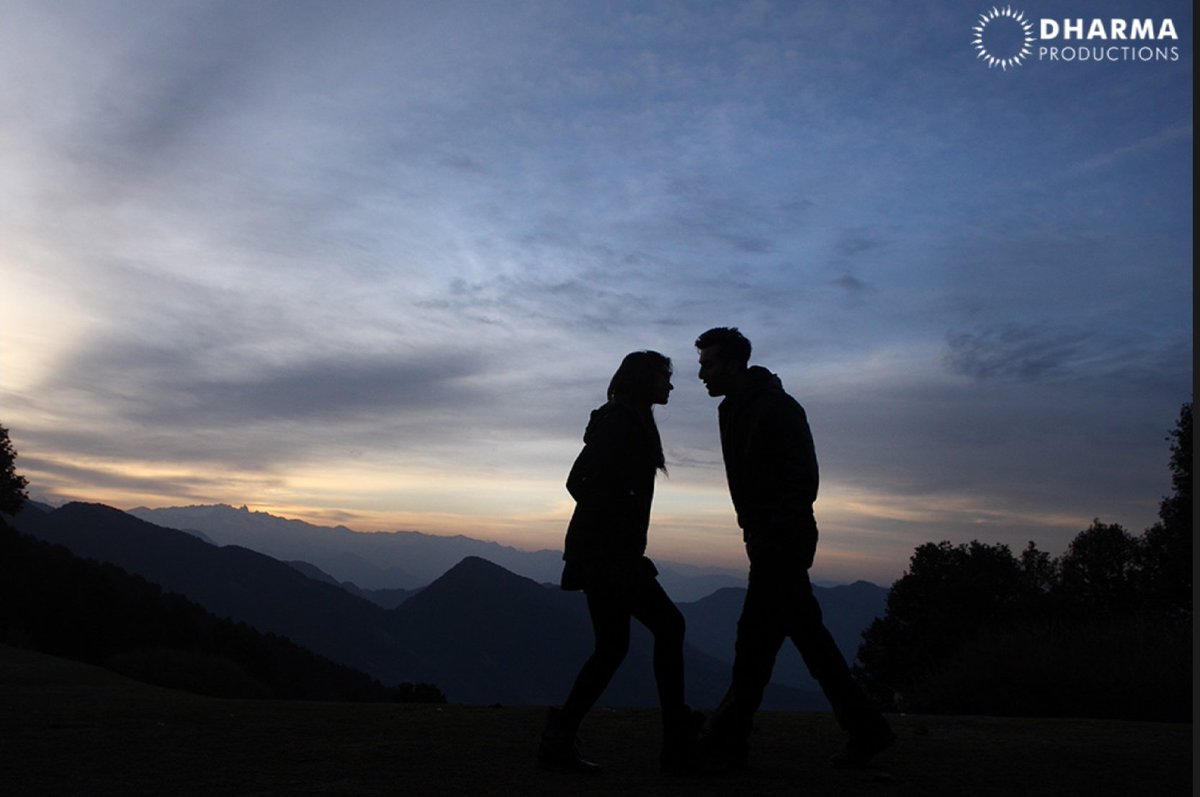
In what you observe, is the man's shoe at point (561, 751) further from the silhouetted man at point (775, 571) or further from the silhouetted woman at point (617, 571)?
the silhouetted man at point (775, 571)

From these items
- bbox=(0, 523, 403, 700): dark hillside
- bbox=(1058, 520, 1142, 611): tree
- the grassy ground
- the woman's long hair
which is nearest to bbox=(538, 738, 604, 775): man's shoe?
the grassy ground

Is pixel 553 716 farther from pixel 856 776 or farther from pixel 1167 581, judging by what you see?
pixel 1167 581

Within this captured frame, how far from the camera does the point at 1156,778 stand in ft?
17.1

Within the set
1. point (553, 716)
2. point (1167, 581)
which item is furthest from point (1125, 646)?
point (1167, 581)

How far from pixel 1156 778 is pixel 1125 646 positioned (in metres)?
9.07

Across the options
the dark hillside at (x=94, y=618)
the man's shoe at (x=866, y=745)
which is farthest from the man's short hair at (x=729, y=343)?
the dark hillside at (x=94, y=618)

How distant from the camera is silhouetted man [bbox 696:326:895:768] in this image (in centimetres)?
521

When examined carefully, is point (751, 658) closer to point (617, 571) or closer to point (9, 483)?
point (617, 571)

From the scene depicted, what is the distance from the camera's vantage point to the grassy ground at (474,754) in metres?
4.93

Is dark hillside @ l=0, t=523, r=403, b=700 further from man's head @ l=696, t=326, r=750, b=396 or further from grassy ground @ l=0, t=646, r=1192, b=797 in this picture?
man's head @ l=696, t=326, r=750, b=396

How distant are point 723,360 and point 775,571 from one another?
1200 mm

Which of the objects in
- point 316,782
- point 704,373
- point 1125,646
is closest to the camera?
point 316,782

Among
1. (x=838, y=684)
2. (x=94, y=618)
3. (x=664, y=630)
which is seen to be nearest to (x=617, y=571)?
(x=664, y=630)

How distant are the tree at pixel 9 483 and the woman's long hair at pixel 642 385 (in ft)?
163
